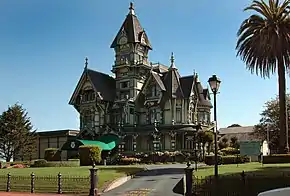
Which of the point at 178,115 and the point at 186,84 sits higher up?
the point at 186,84

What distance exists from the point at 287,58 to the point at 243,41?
14.4 feet

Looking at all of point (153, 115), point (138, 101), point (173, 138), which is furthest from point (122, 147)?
point (173, 138)

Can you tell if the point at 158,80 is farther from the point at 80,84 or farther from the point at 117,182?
the point at 117,182

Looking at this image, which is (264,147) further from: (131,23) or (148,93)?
(131,23)

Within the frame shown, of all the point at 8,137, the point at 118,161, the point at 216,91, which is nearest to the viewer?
the point at 216,91

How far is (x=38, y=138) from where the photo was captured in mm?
74688

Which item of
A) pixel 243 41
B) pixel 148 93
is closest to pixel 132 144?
pixel 148 93

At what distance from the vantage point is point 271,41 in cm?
3803

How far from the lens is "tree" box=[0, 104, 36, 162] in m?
63.8

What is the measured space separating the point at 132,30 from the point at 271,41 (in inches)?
1400

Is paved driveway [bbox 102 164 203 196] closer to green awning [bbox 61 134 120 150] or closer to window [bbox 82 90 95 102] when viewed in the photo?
green awning [bbox 61 134 120 150]

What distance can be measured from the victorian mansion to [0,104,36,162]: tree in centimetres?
891

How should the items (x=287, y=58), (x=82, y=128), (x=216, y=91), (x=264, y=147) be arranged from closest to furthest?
(x=216, y=91) < (x=287, y=58) < (x=264, y=147) < (x=82, y=128)

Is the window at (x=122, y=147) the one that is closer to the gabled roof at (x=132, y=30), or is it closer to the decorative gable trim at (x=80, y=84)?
the decorative gable trim at (x=80, y=84)
